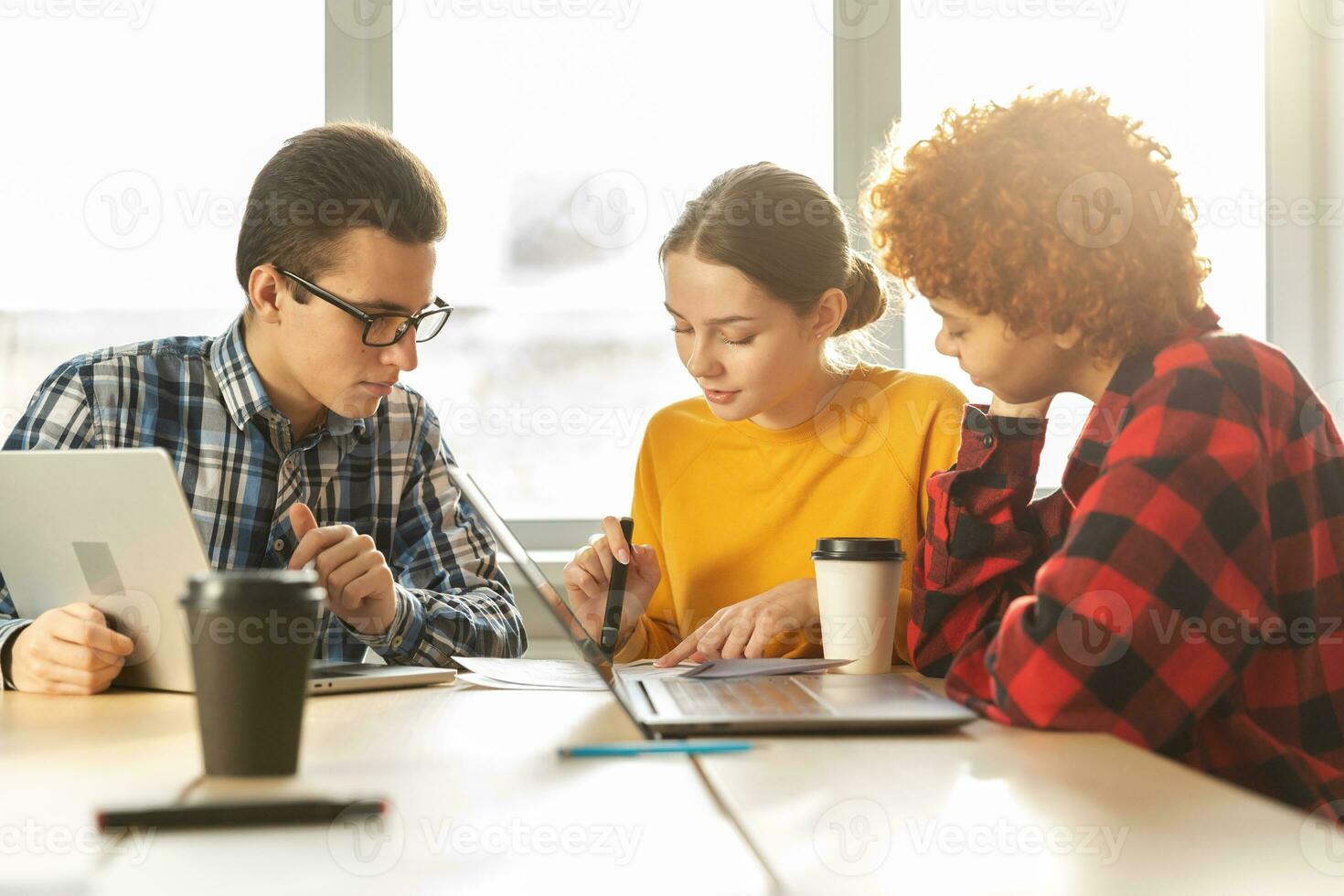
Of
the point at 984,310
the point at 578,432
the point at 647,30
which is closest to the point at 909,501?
the point at 984,310

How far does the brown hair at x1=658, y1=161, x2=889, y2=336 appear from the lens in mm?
1670

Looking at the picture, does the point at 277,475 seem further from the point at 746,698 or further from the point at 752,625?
the point at 746,698

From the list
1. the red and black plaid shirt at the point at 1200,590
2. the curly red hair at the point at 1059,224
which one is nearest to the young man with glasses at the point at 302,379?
the curly red hair at the point at 1059,224

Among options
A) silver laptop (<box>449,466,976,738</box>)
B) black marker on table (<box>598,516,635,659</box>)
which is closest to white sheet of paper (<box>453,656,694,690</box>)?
silver laptop (<box>449,466,976,738</box>)

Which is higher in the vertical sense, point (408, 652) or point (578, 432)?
point (578, 432)

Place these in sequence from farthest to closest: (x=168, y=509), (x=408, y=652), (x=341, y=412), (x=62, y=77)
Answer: (x=62, y=77) < (x=341, y=412) < (x=408, y=652) < (x=168, y=509)

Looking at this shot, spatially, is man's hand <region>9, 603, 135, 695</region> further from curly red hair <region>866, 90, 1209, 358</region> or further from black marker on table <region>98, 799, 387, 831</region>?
curly red hair <region>866, 90, 1209, 358</region>

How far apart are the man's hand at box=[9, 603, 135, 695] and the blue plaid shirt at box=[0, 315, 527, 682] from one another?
12.4 inches

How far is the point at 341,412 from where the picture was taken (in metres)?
1.62

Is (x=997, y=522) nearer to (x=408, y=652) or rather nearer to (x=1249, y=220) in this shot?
(x=408, y=652)

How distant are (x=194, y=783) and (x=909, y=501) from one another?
1167mm

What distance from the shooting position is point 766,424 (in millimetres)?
1838

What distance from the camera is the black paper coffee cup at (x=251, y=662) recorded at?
679 mm

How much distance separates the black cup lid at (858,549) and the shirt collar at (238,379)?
77 cm
